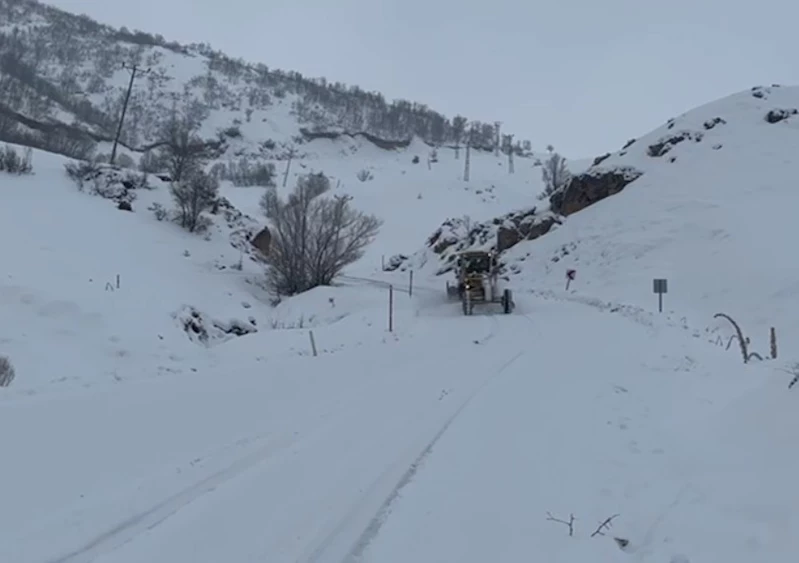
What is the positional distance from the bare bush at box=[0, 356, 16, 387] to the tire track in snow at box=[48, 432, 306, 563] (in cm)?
638

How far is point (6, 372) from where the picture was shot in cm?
1068

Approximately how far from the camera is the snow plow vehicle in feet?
83.8

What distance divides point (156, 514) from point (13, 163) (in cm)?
3515

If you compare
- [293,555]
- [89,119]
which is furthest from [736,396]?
[89,119]

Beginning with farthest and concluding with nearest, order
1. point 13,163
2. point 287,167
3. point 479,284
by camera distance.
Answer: point 287,167 < point 13,163 < point 479,284

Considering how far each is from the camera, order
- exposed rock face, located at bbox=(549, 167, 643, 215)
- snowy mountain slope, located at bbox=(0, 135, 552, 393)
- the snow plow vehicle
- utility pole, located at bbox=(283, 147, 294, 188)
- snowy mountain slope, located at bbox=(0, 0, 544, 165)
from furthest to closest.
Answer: snowy mountain slope, located at bbox=(0, 0, 544, 165), utility pole, located at bbox=(283, 147, 294, 188), exposed rock face, located at bbox=(549, 167, 643, 215), the snow plow vehicle, snowy mountain slope, located at bbox=(0, 135, 552, 393)

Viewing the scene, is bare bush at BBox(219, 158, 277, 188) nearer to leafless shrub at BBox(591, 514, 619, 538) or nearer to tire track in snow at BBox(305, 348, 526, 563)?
tire track in snow at BBox(305, 348, 526, 563)

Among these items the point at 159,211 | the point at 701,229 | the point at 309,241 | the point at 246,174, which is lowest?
the point at 309,241

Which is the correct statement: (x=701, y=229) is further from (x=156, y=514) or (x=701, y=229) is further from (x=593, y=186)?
(x=156, y=514)

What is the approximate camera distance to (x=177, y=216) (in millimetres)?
36312

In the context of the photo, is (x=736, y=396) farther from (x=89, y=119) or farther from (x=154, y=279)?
(x=89, y=119)

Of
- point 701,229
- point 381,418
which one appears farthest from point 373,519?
point 701,229

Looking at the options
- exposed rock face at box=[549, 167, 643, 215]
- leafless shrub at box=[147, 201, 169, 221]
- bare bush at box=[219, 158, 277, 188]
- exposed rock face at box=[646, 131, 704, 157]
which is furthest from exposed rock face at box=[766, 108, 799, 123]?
bare bush at box=[219, 158, 277, 188]

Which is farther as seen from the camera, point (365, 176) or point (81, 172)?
point (365, 176)
